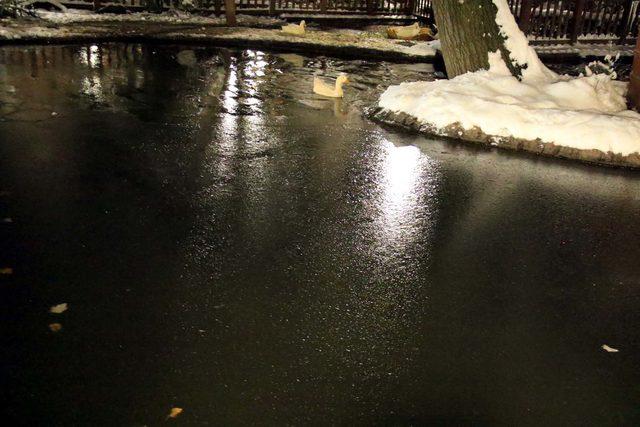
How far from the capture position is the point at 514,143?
8.46 m

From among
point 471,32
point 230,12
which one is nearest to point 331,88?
point 471,32

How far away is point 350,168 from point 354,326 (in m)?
3.45

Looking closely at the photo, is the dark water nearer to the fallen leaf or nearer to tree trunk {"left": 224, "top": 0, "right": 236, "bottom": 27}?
the fallen leaf

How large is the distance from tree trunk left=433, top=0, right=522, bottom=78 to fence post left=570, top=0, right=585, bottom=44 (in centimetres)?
884

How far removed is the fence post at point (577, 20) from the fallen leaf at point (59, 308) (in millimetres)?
18094

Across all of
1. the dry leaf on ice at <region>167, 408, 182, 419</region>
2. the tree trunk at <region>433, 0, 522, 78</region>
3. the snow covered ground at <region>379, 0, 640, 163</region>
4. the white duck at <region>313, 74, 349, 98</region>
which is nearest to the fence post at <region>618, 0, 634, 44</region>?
the snow covered ground at <region>379, 0, 640, 163</region>

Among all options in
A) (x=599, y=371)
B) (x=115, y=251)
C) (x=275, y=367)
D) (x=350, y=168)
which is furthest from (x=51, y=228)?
(x=599, y=371)

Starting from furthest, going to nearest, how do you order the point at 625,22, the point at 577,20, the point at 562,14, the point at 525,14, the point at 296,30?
the point at 625,22 → the point at 562,14 → the point at 577,20 → the point at 525,14 → the point at 296,30

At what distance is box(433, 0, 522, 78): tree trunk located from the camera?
35.0 feet

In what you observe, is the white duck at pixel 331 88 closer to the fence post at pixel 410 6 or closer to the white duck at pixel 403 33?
the white duck at pixel 403 33

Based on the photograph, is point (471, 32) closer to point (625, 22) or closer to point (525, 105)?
point (525, 105)

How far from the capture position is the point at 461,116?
352 inches

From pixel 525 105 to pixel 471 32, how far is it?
2.33m

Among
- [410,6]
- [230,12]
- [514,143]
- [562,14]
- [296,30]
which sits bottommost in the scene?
[514,143]
